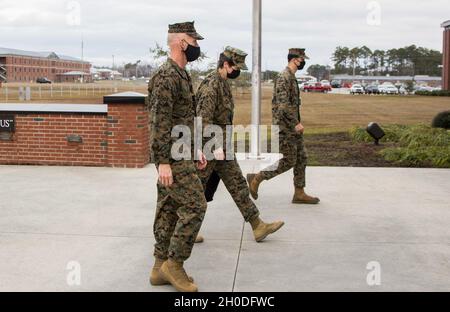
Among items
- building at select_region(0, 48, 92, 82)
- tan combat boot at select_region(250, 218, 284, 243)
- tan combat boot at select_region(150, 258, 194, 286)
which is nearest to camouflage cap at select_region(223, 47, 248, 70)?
tan combat boot at select_region(250, 218, 284, 243)

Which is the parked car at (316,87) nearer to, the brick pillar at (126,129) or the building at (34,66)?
the building at (34,66)

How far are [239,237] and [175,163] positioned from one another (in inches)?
80.1

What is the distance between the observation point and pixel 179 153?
463 cm

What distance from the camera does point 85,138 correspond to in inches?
437

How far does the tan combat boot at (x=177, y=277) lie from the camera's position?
469 centimetres

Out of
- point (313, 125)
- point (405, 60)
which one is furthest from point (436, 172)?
point (405, 60)

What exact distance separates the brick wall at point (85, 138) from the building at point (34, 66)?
66.5m

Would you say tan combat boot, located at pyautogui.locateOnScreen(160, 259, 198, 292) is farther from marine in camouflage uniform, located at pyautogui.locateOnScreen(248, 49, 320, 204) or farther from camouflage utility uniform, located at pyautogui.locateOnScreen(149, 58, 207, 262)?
marine in camouflage uniform, located at pyautogui.locateOnScreen(248, 49, 320, 204)

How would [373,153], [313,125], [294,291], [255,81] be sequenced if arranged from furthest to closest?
1. [313,125]
2. [373,153]
3. [255,81]
4. [294,291]

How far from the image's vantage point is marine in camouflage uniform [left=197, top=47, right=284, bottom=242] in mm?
5875

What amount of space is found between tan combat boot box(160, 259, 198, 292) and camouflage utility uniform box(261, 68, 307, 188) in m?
3.16

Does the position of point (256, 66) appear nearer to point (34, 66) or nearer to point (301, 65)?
point (301, 65)
